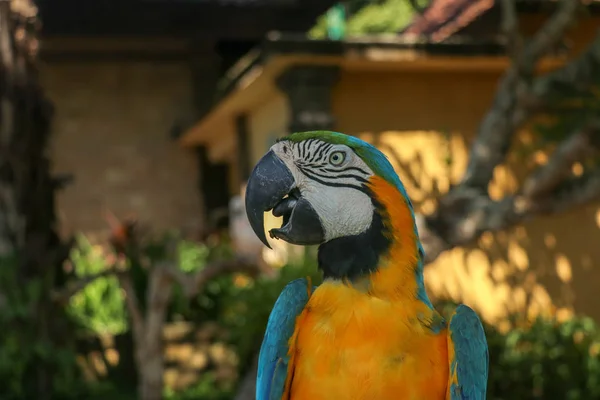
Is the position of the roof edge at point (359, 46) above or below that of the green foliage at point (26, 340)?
above

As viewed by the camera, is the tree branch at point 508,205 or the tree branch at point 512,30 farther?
the tree branch at point 512,30

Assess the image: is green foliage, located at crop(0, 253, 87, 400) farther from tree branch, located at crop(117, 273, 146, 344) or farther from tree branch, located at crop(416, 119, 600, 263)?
tree branch, located at crop(416, 119, 600, 263)

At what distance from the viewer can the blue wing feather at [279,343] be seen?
1579 millimetres

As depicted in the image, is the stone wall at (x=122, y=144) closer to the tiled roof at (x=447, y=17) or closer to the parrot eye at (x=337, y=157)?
the tiled roof at (x=447, y=17)

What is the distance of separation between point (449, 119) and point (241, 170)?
209 centimetres

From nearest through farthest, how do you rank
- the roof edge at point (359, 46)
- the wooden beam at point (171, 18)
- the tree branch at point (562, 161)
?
the tree branch at point (562, 161) < the roof edge at point (359, 46) < the wooden beam at point (171, 18)

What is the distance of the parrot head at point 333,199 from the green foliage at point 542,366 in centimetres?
321

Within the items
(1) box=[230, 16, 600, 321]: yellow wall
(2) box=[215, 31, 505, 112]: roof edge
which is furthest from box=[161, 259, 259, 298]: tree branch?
(1) box=[230, 16, 600, 321]: yellow wall

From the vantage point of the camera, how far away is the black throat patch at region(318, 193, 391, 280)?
1.48 metres

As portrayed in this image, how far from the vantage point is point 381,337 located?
147 cm

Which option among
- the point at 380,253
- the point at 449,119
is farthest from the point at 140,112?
the point at 380,253

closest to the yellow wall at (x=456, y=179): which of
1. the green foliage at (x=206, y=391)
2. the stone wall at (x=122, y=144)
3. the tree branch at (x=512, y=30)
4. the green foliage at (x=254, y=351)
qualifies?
the green foliage at (x=254, y=351)

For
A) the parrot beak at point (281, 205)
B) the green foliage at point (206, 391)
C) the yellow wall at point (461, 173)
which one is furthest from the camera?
the yellow wall at point (461, 173)

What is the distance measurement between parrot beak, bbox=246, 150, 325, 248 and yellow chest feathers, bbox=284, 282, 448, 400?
6.8 inches
